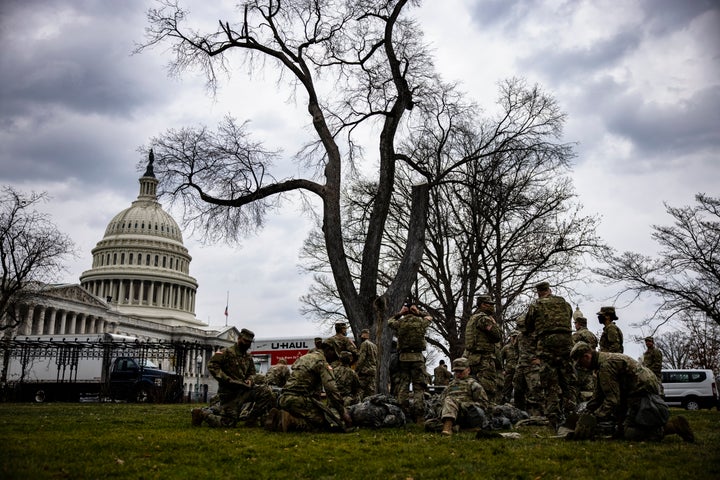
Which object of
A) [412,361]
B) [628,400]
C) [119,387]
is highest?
[412,361]

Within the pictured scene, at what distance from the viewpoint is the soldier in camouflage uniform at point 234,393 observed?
11.6 meters

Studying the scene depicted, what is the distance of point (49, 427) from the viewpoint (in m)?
10.9

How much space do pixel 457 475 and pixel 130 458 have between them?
377 centimetres

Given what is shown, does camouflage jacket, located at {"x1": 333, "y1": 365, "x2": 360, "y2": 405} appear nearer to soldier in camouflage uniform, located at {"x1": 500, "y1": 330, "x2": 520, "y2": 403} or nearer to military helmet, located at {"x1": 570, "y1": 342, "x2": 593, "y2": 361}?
soldier in camouflage uniform, located at {"x1": 500, "y1": 330, "x2": 520, "y2": 403}

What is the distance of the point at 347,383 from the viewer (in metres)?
14.6

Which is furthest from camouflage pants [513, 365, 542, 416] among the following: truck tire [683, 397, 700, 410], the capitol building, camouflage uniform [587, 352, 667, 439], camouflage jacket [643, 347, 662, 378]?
the capitol building

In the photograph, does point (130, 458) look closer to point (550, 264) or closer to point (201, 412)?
point (201, 412)

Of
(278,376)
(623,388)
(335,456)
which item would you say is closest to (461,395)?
(623,388)

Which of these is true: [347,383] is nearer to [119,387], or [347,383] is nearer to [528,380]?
[528,380]

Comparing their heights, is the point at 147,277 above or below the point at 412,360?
above

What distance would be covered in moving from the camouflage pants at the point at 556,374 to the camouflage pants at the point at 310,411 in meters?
3.85

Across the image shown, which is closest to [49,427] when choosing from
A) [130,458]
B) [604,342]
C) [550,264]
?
[130,458]

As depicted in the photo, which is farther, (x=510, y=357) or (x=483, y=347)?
(x=510, y=357)

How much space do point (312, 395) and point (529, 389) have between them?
5518 millimetres
